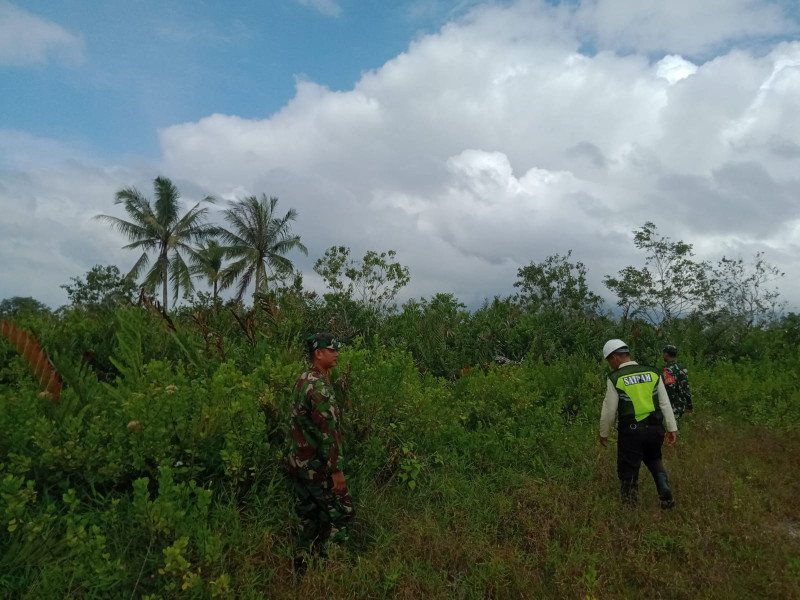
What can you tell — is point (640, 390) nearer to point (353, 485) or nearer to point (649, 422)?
point (649, 422)

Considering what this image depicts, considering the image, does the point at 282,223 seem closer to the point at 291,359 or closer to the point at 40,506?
the point at 291,359

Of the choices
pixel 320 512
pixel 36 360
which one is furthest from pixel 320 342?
pixel 36 360

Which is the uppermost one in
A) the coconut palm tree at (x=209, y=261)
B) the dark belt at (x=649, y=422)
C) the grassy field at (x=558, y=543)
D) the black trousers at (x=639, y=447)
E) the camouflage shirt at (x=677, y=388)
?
the coconut palm tree at (x=209, y=261)

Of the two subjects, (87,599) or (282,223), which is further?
(282,223)

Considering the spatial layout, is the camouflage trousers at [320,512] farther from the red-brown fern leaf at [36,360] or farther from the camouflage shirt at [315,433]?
the red-brown fern leaf at [36,360]

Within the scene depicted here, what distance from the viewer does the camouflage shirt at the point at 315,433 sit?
3.80 m

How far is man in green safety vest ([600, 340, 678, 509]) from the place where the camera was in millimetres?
4695

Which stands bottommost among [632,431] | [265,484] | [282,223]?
[265,484]

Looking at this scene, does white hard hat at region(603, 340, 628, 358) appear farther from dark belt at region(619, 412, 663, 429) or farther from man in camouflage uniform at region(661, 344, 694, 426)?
man in camouflage uniform at region(661, 344, 694, 426)

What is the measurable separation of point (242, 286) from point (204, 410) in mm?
27126

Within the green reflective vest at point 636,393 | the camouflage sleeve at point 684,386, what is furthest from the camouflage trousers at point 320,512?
the camouflage sleeve at point 684,386

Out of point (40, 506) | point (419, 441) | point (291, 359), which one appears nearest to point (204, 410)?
point (40, 506)

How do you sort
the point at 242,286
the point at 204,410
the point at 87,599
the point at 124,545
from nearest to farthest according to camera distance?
the point at 87,599 < the point at 124,545 < the point at 204,410 < the point at 242,286

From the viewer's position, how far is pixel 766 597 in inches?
141
